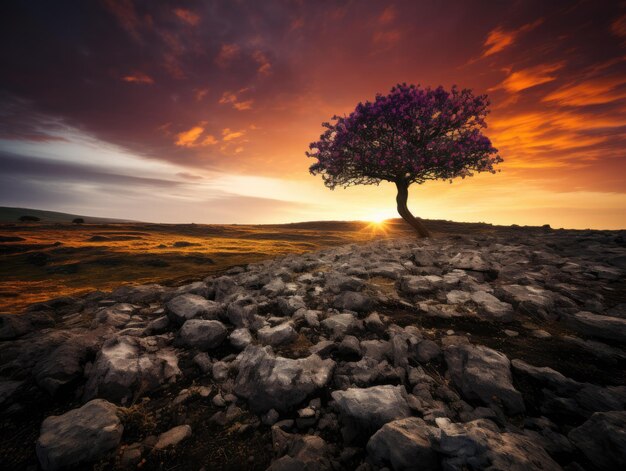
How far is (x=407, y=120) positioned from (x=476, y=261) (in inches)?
599

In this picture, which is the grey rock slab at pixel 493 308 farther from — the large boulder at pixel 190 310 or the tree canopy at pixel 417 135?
the tree canopy at pixel 417 135

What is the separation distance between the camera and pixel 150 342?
223 inches

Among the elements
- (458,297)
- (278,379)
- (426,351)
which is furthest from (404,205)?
(278,379)

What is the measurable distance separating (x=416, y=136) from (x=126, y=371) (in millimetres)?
22357

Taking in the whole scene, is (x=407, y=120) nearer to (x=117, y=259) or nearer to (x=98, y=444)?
(x=98, y=444)

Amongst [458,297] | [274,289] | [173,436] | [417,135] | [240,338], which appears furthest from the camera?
[417,135]

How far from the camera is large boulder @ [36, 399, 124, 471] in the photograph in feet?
9.73

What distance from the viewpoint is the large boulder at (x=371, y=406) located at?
3.18m

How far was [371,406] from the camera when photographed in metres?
3.29

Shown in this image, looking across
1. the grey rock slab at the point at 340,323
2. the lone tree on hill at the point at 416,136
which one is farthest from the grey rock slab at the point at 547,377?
the lone tree on hill at the point at 416,136

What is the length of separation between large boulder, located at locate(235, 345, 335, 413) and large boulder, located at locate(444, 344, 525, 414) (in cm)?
194

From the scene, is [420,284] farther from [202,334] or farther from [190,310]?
[190,310]

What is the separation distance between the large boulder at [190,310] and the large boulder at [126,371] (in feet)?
4.04

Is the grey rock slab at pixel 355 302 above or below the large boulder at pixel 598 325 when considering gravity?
below
